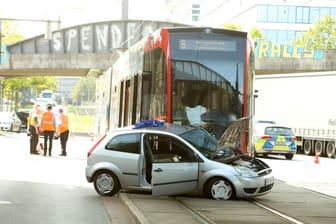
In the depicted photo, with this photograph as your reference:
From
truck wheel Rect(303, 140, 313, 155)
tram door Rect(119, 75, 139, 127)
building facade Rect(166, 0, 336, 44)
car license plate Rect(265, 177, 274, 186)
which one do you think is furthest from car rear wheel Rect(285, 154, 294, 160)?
building facade Rect(166, 0, 336, 44)

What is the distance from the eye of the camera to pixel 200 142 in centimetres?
1386

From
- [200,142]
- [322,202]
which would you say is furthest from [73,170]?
[322,202]

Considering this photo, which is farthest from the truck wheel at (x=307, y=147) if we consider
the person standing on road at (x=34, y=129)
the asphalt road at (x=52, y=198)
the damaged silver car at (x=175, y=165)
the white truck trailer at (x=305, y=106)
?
the damaged silver car at (x=175, y=165)

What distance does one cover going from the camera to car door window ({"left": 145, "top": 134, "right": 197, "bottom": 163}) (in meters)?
13.2

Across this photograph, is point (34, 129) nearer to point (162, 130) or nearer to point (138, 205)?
point (162, 130)

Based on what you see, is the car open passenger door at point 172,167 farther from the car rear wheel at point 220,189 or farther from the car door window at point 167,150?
the car rear wheel at point 220,189

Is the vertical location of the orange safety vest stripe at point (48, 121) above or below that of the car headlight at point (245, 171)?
above

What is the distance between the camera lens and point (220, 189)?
13250 millimetres

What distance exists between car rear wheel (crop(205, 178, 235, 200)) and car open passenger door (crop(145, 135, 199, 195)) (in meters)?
0.28

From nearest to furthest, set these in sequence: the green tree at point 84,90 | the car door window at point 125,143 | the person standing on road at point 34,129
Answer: the car door window at point 125,143, the person standing on road at point 34,129, the green tree at point 84,90

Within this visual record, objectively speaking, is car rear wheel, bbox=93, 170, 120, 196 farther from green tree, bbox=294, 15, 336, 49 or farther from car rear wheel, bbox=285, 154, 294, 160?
green tree, bbox=294, 15, 336, 49

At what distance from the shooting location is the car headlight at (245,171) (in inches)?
517

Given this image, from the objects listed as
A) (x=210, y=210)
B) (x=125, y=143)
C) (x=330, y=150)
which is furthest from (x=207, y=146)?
(x=330, y=150)

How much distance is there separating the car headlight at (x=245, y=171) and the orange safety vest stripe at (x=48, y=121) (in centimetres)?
1327
